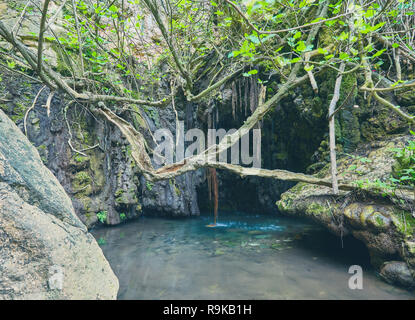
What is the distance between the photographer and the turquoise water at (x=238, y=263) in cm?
290

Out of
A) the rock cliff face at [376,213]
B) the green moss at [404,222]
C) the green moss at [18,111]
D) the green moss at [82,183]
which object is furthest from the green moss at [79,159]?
the green moss at [404,222]

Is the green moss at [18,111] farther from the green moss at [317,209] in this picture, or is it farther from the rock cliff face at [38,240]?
the green moss at [317,209]

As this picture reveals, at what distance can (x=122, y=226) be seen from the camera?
659 cm

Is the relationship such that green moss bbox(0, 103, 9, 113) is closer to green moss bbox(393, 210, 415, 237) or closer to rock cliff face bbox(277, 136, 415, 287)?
rock cliff face bbox(277, 136, 415, 287)

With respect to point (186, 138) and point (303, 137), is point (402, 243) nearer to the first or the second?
point (303, 137)

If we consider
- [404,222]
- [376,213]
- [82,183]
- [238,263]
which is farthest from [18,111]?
[404,222]

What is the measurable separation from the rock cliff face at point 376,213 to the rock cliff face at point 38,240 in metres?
3.18

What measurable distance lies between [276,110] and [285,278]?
15.4ft

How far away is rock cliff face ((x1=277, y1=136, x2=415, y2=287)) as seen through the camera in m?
2.84

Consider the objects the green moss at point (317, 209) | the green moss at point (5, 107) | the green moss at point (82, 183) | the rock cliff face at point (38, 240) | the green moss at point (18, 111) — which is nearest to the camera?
the rock cliff face at point (38, 240)

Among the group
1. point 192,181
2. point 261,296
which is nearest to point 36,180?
point 261,296

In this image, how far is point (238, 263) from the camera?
384 cm

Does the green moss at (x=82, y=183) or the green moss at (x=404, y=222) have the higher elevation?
the green moss at (x=82, y=183)

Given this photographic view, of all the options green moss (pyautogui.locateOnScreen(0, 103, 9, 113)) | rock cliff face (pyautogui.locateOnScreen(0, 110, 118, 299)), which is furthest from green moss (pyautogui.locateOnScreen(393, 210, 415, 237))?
green moss (pyautogui.locateOnScreen(0, 103, 9, 113))
